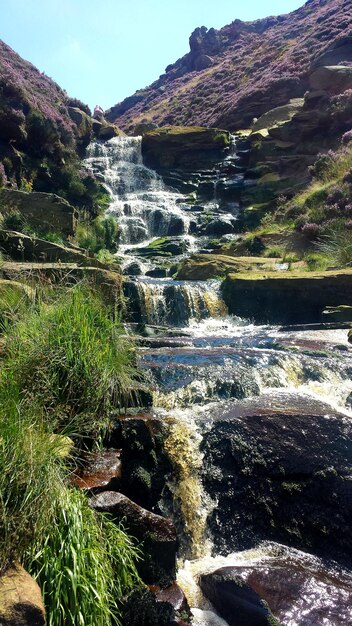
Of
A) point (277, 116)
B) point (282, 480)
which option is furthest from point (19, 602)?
point (277, 116)

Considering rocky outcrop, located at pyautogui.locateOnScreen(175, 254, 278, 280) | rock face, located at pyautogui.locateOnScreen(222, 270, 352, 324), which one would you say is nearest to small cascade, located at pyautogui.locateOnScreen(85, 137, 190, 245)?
rocky outcrop, located at pyautogui.locateOnScreen(175, 254, 278, 280)

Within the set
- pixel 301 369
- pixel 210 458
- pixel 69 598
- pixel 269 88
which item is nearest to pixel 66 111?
pixel 269 88

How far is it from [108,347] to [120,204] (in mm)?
19892

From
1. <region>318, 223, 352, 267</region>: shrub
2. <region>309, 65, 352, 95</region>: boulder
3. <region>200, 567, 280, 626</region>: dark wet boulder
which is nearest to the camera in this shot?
<region>200, 567, 280, 626</region>: dark wet boulder

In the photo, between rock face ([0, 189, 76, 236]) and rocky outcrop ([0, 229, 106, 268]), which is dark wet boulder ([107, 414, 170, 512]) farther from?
rock face ([0, 189, 76, 236])

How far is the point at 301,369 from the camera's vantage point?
735 centimetres

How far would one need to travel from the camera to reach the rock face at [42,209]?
13703mm

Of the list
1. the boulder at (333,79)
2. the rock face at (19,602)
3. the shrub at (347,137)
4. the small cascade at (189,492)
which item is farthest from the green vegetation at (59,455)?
the boulder at (333,79)

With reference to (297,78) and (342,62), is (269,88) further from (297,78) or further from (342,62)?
(342,62)

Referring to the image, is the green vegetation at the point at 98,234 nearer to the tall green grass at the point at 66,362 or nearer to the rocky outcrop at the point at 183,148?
the rocky outcrop at the point at 183,148

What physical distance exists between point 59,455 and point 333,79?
28468 mm

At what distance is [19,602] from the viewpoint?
2.15 m

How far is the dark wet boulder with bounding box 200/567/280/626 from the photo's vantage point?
339 cm

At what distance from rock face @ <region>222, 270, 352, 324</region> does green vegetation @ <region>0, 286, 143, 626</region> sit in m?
7.77
